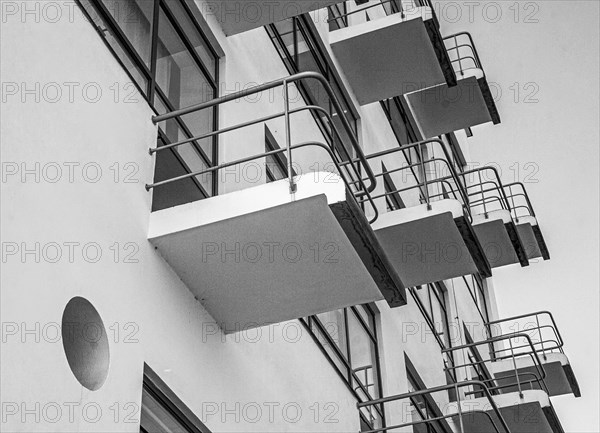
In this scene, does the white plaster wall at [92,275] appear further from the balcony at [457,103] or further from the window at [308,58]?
the balcony at [457,103]

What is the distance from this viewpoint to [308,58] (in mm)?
11305

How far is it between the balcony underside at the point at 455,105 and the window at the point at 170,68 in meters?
6.40

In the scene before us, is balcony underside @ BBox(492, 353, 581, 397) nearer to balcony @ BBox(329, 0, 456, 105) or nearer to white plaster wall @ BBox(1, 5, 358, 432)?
balcony @ BBox(329, 0, 456, 105)

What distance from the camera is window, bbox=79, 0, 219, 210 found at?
697 centimetres

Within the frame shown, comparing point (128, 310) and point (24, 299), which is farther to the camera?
point (128, 310)

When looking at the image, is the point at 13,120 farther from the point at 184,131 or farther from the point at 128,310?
the point at 184,131

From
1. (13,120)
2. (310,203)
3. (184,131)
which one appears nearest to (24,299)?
(13,120)

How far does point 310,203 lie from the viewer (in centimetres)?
632

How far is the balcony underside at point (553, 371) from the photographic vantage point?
53.4 ft

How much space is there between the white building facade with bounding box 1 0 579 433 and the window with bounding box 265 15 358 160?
4 cm

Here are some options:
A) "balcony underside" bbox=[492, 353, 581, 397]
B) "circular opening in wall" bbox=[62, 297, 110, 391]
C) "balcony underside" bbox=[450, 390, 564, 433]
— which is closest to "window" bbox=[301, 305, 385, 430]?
"balcony underside" bbox=[450, 390, 564, 433]

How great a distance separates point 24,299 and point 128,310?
97 cm

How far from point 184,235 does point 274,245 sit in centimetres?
57

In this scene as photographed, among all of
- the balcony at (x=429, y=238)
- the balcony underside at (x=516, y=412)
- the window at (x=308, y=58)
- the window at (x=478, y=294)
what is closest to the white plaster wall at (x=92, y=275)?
the balcony at (x=429, y=238)
